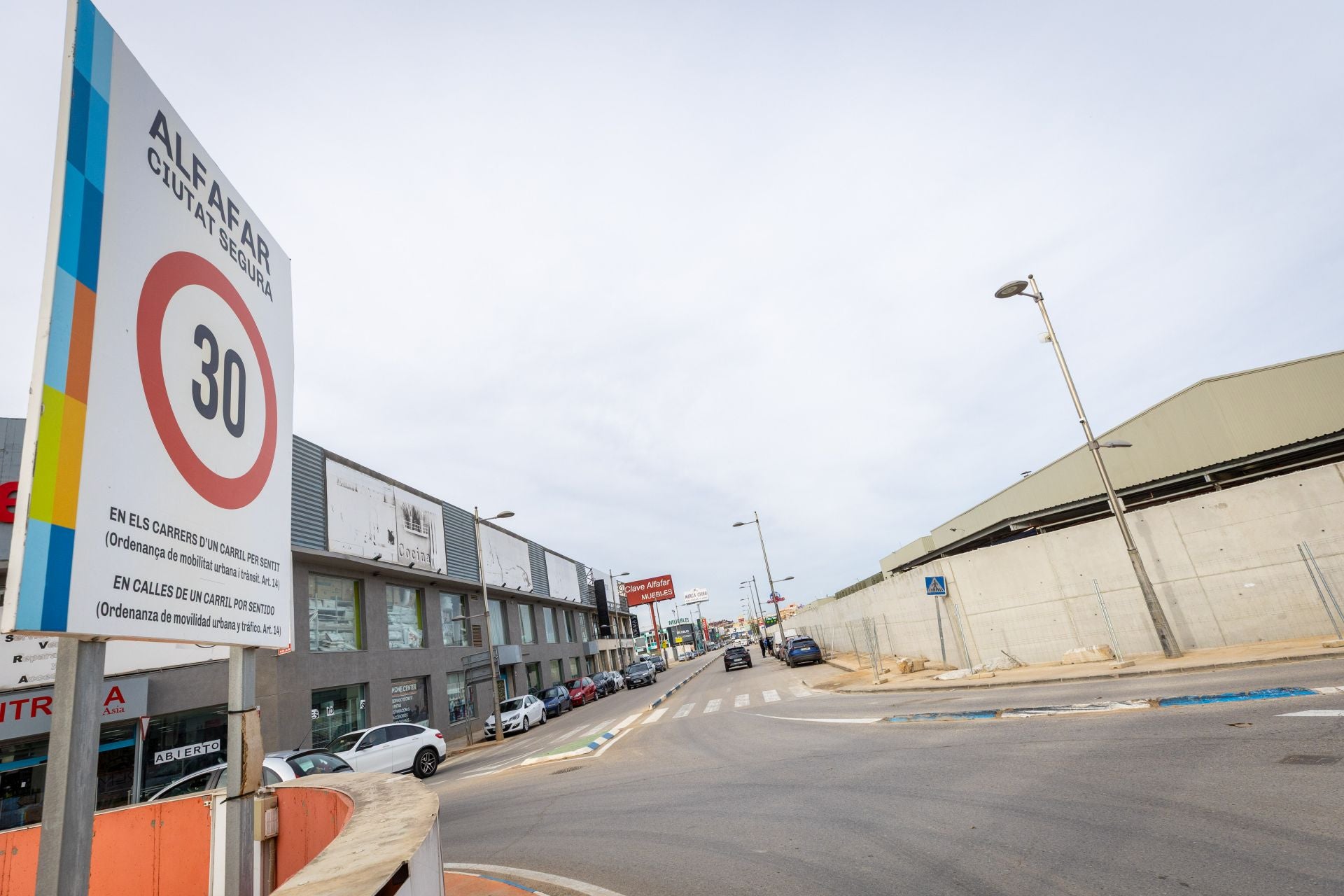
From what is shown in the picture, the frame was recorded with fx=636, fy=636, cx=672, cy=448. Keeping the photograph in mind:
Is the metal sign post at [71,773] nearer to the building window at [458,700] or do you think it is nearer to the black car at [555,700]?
the building window at [458,700]

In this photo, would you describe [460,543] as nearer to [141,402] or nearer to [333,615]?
[333,615]

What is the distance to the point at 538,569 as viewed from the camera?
44.6 metres

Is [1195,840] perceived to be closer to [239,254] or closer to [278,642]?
[278,642]

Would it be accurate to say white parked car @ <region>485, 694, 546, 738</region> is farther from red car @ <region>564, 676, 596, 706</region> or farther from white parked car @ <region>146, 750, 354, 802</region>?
white parked car @ <region>146, 750, 354, 802</region>

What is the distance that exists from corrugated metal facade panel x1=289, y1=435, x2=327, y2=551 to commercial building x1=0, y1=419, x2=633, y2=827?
52 millimetres

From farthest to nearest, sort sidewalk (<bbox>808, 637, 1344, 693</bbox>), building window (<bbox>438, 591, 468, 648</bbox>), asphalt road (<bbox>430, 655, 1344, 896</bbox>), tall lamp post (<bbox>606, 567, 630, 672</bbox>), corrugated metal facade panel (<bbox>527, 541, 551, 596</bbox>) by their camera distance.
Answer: tall lamp post (<bbox>606, 567, 630, 672</bbox>) < corrugated metal facade panel (<bbox>527, 541, 551, 596</bbox>) < building window (<bbox>438, 591, 468, 648</bbox>) < sidewalk (<bbox>808, 637, 1344, 693</bbox>) < asphalt road (<bbox>430, 655, 1344, 896</bbox>)

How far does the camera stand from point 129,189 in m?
2.54

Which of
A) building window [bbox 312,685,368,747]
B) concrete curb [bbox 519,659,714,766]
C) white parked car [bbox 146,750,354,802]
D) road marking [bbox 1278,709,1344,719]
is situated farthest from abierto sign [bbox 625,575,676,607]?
road marking [bbox 1278,709,1344,719]

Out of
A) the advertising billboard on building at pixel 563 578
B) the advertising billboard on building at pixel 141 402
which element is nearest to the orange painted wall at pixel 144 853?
the advertising billboard on building at pixel 141 402

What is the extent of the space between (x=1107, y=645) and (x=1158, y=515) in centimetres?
358

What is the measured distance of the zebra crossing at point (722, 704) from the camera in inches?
765

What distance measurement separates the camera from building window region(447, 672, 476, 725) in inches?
1164

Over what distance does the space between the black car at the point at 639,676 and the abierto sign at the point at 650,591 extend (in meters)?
49.0

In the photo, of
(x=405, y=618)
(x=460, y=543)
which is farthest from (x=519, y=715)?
(x=460, y=543)
